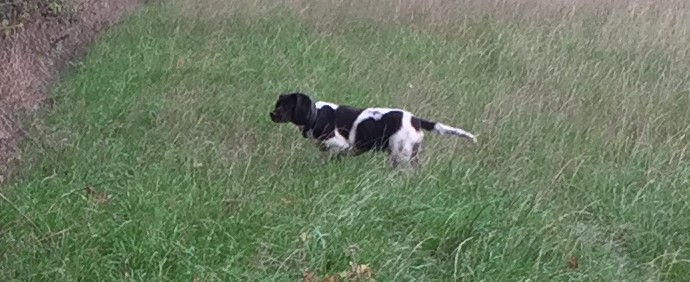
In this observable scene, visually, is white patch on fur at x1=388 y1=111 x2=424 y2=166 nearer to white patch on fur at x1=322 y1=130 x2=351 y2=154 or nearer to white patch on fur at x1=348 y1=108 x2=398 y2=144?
white patch on fur at x1=348 y1=108 x2=398 y2=144

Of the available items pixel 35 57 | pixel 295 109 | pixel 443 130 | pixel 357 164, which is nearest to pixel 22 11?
pixel 35 57

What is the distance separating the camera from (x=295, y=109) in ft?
20.0

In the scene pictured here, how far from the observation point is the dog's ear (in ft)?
20.0

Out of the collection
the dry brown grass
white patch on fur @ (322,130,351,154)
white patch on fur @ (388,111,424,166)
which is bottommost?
the dry brown grass

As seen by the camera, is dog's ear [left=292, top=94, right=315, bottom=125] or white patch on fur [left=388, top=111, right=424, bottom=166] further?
dog's ear [left=292, top=94, right=315, bottom=125]

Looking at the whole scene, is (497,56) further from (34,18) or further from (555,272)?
(555,272)

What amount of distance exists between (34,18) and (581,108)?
504 cm

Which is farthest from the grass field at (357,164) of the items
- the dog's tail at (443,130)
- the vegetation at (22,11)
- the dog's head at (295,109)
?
the vegetation at (22,11)

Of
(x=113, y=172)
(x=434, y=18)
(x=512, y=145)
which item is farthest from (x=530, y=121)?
(x=434, y=18)

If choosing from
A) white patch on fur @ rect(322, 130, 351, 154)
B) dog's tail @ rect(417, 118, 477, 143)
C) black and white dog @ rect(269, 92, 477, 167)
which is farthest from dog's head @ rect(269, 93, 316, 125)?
dog's tail @ rect(417, 118, 477, 143)

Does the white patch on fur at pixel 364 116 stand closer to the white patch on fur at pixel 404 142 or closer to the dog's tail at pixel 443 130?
the white patch on fur at pixel 404 142

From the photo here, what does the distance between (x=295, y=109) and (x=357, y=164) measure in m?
0.63

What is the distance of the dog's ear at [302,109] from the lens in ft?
20.0

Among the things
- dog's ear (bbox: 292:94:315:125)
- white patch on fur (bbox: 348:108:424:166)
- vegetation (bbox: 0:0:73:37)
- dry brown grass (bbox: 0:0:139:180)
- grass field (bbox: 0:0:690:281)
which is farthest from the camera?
vegetation (bbox: 0:0:73:37)
